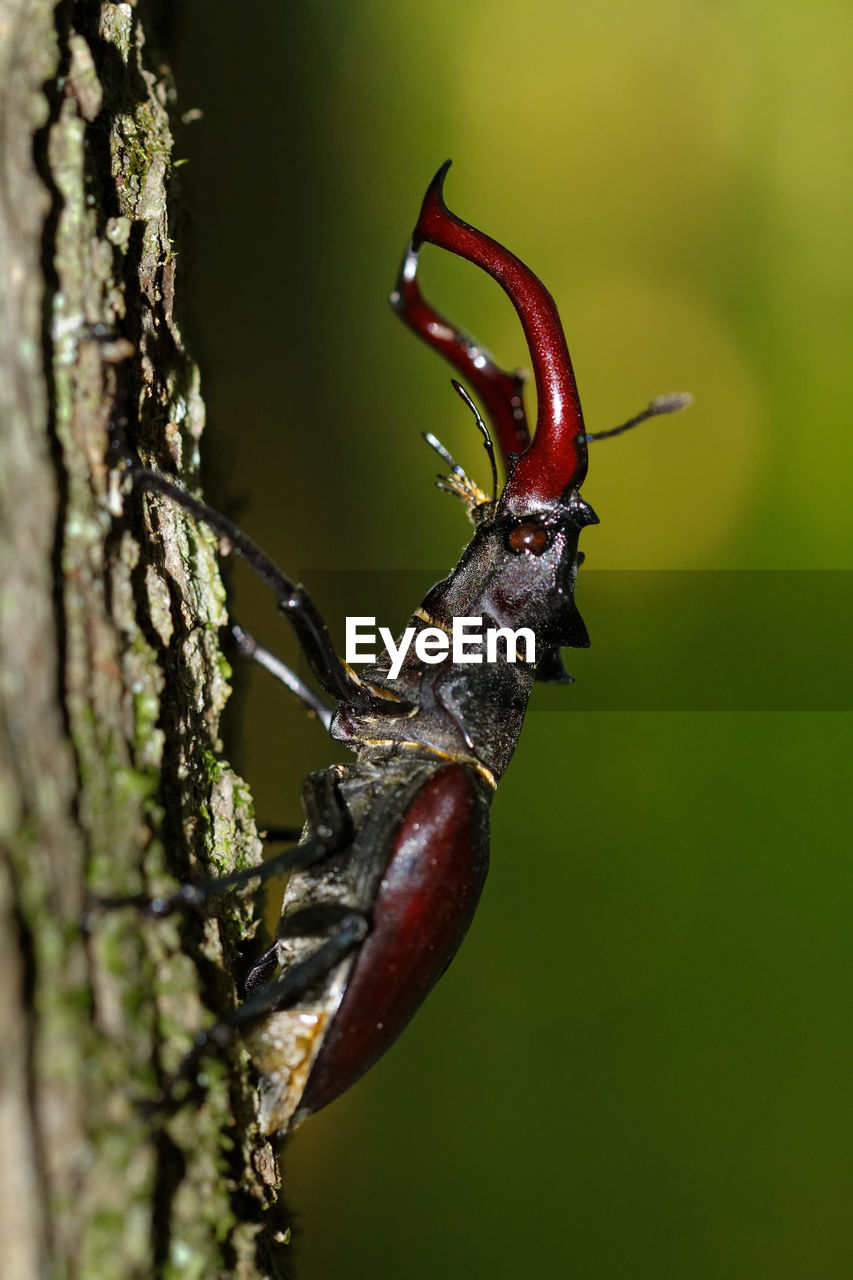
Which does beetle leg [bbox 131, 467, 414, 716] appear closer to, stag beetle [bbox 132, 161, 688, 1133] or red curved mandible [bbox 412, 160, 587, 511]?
stag beetle [bbox 132, 161, 688, 1133]

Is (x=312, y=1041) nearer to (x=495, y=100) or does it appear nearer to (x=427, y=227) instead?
(x=427, y=227)

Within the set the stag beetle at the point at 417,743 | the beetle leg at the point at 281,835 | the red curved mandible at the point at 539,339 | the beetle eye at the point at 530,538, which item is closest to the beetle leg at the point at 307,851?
the stag beetle at the point at 417,743

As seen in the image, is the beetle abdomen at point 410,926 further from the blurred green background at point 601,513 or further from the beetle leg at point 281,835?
the blurred green background at point 601,513

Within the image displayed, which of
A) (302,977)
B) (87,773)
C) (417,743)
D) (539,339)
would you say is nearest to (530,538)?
(539,339)

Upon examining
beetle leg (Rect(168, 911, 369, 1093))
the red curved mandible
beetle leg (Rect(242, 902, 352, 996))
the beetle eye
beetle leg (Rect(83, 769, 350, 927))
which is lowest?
beetle leg (Rect(168, 911, 369, 1093))

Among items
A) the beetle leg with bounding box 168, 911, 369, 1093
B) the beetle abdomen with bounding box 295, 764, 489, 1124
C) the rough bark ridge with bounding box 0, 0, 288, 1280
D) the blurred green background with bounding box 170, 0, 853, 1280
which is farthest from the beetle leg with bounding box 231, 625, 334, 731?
the blurred green background with bounding box 170, 0, 853, 1280

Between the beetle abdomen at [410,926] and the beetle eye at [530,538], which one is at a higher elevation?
the beetle eye at [530,538]

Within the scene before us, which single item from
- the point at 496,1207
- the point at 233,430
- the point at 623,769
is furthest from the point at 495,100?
the point at 496,1207

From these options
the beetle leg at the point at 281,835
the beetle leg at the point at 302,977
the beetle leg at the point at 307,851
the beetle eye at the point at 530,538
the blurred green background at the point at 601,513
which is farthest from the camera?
the blurred green background at the point at 601,513
